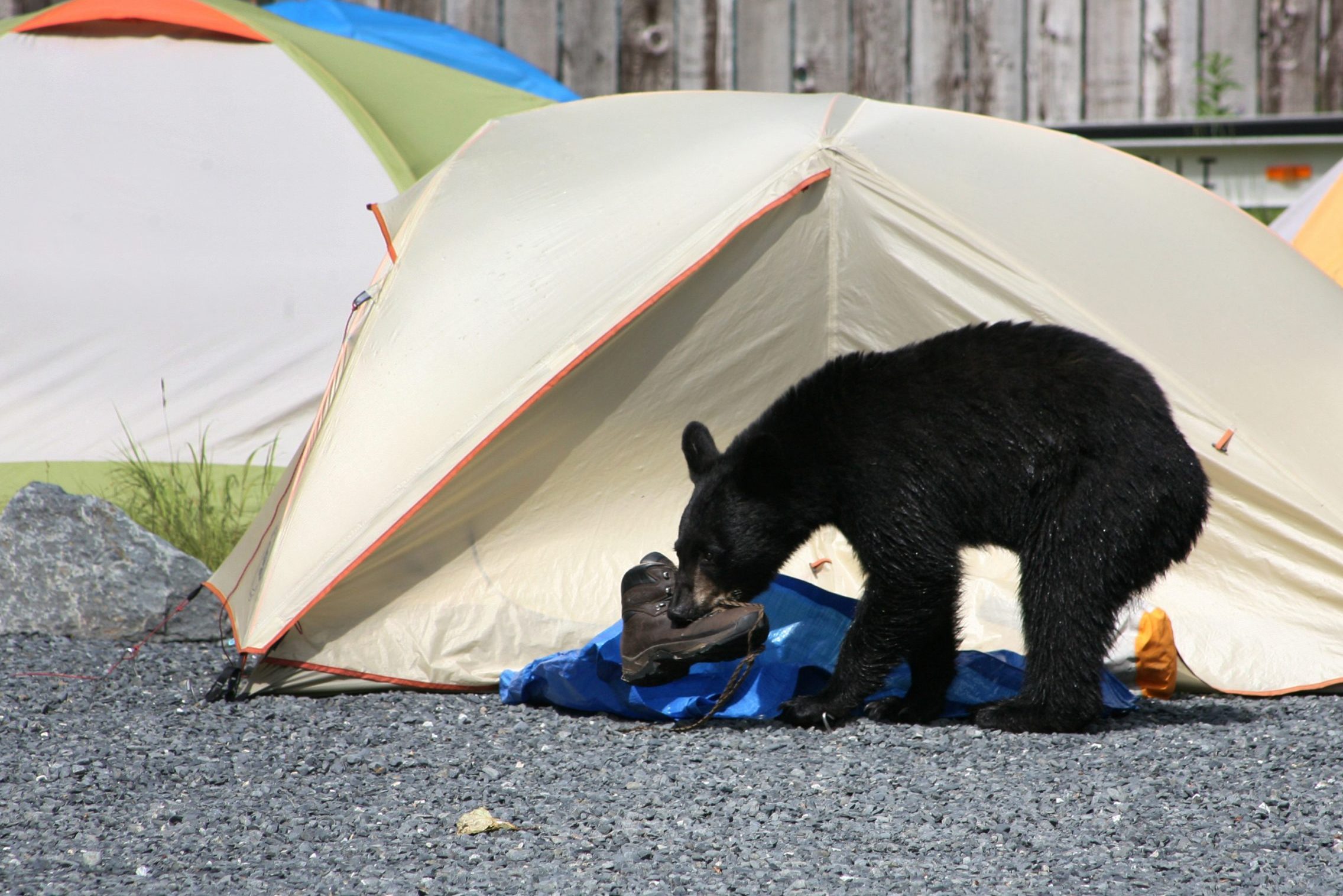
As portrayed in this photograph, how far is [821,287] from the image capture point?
155 inches

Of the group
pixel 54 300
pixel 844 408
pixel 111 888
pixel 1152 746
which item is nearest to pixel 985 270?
pixel 844 408

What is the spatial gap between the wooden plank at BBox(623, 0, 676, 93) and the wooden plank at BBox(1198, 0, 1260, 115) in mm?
2767

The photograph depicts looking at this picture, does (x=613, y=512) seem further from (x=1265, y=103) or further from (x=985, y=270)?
(x=1265, y=103)

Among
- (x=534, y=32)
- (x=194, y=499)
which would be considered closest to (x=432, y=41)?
(x=534, y=32)

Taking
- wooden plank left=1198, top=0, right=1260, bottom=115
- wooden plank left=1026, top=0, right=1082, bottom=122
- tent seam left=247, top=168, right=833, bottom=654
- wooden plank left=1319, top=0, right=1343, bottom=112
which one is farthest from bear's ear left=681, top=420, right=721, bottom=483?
wooden plank left=1319, top=0, right=1343, bottom=112

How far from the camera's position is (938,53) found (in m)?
6.80

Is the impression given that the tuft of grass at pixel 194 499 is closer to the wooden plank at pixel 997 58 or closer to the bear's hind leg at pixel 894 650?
the bear's hind leg at pixel 894 650

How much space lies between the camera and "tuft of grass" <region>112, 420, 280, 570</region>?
14.8ft

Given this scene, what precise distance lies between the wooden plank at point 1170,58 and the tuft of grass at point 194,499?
493cm

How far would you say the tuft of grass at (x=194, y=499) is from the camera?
14.8 ft

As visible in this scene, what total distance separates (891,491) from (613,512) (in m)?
1.01

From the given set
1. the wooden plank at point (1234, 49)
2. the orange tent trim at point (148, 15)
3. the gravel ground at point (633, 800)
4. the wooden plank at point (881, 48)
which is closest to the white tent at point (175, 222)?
the orange tent trim at point (148, 15)

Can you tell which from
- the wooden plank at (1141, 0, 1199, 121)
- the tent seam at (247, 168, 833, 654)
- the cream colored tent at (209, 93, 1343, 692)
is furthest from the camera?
the wooden plank at (1141, 0, 1199, 121)

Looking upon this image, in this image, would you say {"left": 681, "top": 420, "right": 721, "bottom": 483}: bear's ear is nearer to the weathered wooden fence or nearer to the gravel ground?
the gravel ground
